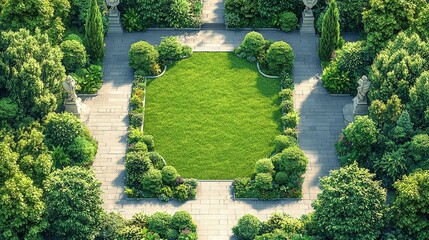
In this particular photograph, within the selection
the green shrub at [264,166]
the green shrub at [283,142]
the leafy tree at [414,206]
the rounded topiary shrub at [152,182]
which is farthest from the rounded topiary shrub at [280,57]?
the leafy tree at [414,206]

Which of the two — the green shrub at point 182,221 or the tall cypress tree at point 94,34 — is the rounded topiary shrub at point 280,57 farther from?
the green shrub at point 182,221

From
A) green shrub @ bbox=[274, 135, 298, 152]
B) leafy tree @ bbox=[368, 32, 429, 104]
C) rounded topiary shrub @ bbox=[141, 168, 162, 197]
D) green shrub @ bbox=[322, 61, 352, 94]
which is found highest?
leafy tree @ bbox=[368, 32, 429, 104]

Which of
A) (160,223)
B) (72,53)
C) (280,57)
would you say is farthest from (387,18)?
(72,53)

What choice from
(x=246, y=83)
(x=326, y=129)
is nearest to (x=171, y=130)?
(x=246, y=83)

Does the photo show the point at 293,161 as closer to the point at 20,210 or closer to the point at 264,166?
the point at 264,166

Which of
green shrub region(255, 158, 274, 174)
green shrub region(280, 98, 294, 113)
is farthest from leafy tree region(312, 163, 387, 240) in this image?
green shrub region(280, 98, 294, 113)

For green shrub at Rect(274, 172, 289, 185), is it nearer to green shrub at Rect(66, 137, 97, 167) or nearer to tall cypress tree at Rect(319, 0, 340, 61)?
tall cypress tree at Rect(319, 0, 340, 61)
